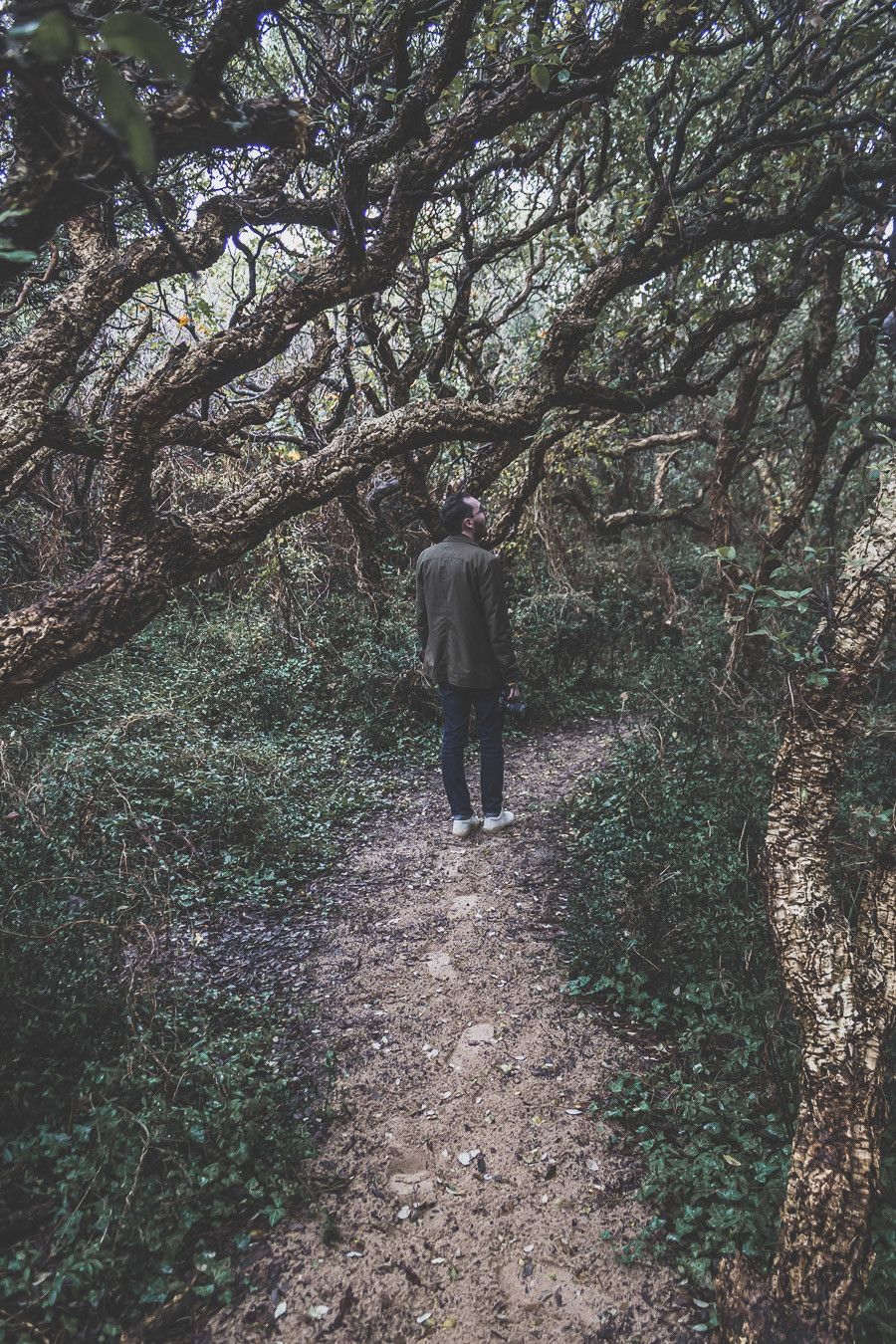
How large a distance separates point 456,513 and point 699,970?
10.8 feet

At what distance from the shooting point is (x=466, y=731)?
5.24 m

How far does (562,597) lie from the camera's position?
859 cm

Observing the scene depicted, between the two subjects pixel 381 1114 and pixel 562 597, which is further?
pixel 562 597

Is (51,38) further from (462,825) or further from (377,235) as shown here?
(462,825)

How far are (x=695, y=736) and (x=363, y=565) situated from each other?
5052 mm

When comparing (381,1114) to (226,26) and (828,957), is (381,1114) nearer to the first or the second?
(828,957)

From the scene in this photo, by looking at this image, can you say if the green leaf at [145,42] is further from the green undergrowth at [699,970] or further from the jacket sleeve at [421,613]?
the jacket sleeve at [421,613]

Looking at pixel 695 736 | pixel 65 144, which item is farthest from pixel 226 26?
pixel 695 736

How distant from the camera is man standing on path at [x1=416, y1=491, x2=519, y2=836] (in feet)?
16.3

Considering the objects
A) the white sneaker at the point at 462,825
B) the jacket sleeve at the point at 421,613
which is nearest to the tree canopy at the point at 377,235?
the jacket sleeve at the point at 421,613

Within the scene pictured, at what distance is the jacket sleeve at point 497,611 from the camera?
4.95 metres

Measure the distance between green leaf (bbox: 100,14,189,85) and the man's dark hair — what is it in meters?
4.21

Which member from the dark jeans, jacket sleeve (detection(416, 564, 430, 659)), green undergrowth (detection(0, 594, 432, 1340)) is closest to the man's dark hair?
jacket sleeve (detection(416, 564, 430, 659))

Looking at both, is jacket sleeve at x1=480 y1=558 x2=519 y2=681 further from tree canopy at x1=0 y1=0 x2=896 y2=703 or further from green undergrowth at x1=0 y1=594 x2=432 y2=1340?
green undergrowth at x1=0 y1=594 x2=432 y2=1340
